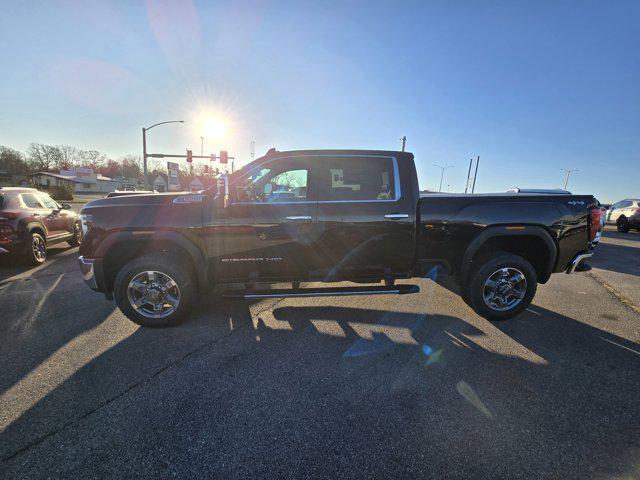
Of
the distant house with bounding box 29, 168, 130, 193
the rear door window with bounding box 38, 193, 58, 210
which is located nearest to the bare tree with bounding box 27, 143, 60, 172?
the distant house with bounding box 29, 168, 130, 193

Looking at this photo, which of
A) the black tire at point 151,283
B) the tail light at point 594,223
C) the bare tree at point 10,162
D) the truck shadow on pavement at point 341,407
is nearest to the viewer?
the truck shadow on pavement at point 341,407

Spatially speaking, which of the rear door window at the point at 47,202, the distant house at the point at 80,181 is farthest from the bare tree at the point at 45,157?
the rear door window at the point at 47,202

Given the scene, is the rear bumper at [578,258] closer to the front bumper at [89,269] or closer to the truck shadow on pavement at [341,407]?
the truck shadow on pavement at [341,407]

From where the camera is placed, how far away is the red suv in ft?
19.6

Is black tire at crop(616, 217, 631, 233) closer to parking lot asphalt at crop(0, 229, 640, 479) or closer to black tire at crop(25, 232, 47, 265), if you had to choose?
parking lot asphalt at crop(0, 229, 640, 479)

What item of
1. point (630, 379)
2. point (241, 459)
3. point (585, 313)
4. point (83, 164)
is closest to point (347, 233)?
point (241, 459)

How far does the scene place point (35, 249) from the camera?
21.3ft

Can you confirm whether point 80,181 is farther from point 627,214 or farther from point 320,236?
point 627,214

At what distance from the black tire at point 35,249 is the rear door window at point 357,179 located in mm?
6752

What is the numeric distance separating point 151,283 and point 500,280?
4342 millimetres

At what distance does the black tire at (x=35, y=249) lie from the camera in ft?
20.7

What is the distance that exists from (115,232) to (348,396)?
3.17 metres

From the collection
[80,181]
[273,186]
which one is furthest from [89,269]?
[80,181]

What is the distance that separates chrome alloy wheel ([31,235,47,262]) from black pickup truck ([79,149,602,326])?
14.5 ft
